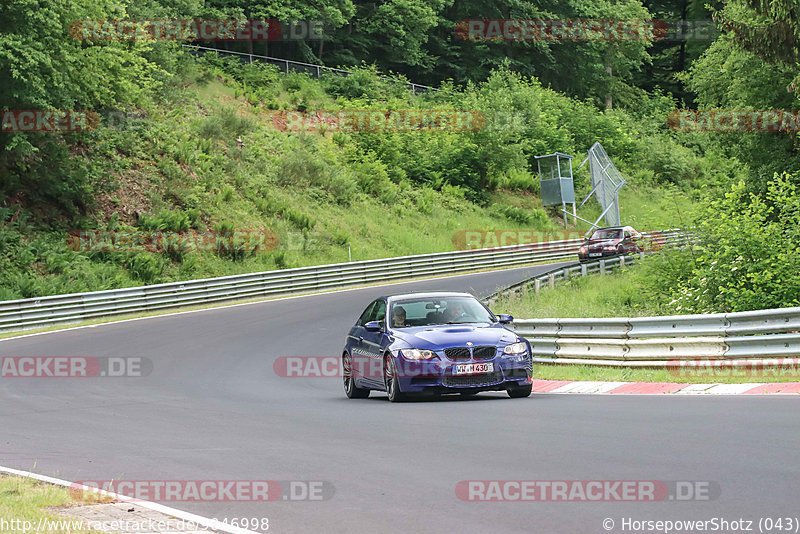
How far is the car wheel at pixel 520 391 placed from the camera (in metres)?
13.8

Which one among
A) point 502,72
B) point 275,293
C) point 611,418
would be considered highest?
point 502,72

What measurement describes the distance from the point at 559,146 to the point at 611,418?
56103mm

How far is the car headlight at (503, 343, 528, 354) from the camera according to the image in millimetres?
13328

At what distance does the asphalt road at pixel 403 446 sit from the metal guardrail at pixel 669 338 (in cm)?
222

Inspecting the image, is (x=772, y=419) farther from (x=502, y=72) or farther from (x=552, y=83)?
(x=552, y=83)

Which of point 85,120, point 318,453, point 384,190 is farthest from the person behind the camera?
point 384,190

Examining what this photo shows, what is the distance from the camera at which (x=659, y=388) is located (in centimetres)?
1378

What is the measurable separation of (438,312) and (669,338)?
3.61 meters

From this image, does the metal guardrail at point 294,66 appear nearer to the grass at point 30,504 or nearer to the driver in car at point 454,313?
the driver in car at point 454,313

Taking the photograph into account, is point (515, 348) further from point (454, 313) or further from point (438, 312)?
point (438, 312)

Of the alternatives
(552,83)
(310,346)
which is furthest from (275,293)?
(552,83)

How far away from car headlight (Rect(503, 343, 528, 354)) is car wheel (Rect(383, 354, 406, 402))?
59.3 inches

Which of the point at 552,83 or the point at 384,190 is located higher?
the point at 552,83

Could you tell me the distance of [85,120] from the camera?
118 feet
